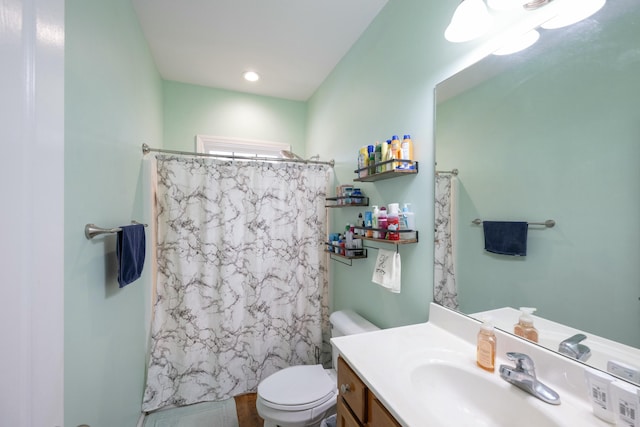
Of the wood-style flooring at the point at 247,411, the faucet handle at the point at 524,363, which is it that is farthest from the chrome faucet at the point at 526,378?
the wood-style flooring at the point at 247,411

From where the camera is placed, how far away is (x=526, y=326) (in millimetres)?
846

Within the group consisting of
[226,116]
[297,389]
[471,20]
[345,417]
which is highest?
[226,116]

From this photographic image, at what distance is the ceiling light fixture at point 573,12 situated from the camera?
0.72 m

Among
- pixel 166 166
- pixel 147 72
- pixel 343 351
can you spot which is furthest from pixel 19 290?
pixel 147 72

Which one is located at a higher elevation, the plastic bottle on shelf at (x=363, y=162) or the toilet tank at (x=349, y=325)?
the plastic bottle on shelf at (x=363, y=162)

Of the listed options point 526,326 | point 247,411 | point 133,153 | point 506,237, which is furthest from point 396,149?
point 247,411

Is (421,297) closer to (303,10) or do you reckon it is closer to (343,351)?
(343,351)

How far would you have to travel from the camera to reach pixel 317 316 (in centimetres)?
214

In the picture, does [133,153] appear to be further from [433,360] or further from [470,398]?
[470,398]

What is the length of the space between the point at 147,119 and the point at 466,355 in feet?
7.60

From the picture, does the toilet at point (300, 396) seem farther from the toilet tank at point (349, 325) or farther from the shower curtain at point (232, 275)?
the shower curtain at point (232, 275)

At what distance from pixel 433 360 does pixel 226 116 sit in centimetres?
262

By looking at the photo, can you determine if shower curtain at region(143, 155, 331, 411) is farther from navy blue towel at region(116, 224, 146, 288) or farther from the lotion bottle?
the lotion bottle

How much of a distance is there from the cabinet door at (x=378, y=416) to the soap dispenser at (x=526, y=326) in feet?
1.71
